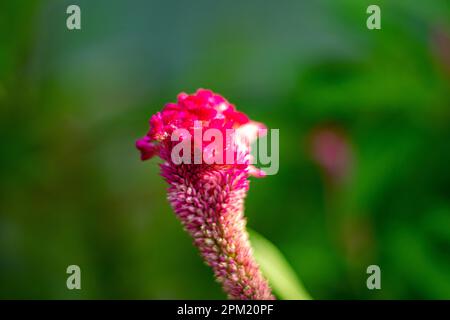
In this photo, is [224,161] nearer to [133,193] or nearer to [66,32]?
[133,193]

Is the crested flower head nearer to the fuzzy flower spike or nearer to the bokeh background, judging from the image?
the fuzzy flower spike

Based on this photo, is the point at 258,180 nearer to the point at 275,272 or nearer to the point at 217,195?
the point at 275,272

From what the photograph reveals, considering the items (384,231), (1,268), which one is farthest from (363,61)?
(1,268)

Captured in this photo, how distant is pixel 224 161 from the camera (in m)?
0.99

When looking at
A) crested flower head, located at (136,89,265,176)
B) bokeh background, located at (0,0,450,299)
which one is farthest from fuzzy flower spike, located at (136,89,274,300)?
bokeh background, located at (0,0,450,299)

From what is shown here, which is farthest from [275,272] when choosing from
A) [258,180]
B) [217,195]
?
[258,180]

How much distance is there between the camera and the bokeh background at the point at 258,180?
5.56ft

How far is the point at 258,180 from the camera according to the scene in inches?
78.6

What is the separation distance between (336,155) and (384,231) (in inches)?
10.8

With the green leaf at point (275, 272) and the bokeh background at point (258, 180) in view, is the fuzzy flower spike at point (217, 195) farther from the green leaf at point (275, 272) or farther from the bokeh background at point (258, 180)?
the bokeh background at point (258, 180)

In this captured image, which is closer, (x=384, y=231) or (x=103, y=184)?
(x=384, y=231)
